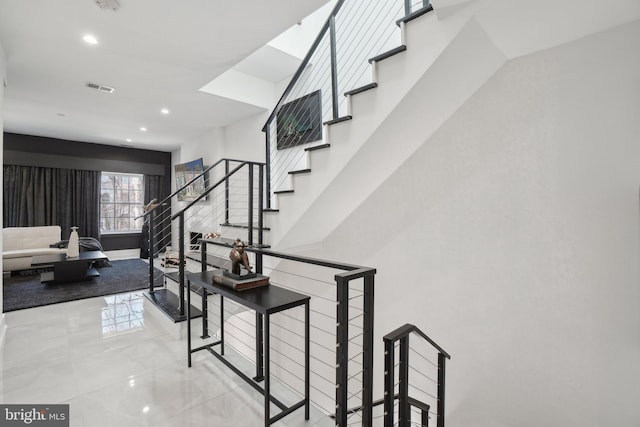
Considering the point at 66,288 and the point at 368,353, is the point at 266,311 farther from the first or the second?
the point at 66,288

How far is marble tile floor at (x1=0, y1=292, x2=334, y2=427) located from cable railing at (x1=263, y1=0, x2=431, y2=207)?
1.67m

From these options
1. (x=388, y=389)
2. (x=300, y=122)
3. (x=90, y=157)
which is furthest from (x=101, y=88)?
(x=388, y=389)

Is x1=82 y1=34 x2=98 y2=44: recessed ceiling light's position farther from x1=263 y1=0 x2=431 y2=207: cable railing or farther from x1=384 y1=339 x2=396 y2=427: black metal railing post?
x1=384 y1=339 x2=396 y2=427: black metal railing post

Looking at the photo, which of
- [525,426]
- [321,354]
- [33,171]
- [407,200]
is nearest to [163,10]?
[407,200]

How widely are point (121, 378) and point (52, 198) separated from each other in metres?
6.16

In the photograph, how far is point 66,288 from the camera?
14.4 feet

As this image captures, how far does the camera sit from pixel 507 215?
7.89 ft

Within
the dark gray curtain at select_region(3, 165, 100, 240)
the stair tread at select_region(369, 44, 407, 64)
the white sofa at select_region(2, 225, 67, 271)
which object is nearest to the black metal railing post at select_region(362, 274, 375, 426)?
the stair tread at select_region(369, 44, 407, 64)

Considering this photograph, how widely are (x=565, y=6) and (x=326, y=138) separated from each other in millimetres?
1605

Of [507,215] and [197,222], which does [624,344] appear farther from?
[197,222]

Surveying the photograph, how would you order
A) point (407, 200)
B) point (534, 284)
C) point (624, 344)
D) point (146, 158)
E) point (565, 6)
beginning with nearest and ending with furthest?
point (565, 6)
point (624, 344)
point (534, 284)
point (407, 200)
point (146, 158)

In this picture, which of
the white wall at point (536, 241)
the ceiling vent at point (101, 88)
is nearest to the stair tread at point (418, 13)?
the white wall at point (536, 241)

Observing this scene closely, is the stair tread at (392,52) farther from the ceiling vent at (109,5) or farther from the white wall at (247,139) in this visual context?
the white wall at (247,139)

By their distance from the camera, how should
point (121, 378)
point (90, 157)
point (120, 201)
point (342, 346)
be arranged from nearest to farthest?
point (342, 346)
point (121, 378)
point (90, 157)
point (120, 201)
